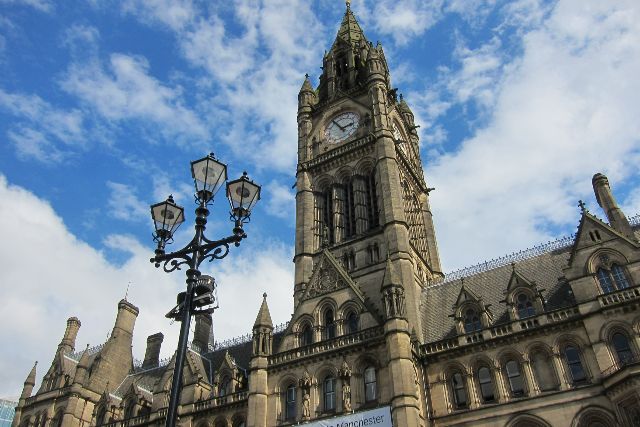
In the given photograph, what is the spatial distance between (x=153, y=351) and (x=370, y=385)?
96.9 ft

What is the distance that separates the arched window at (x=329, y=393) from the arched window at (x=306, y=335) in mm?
3137

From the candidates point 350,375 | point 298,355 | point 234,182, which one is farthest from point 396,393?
point 234,182

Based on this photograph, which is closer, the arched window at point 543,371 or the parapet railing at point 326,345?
the arched window at point 543,371

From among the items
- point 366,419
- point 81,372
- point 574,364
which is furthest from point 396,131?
point 81,372

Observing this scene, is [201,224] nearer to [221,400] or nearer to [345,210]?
[221,400]

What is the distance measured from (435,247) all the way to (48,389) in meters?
32.5

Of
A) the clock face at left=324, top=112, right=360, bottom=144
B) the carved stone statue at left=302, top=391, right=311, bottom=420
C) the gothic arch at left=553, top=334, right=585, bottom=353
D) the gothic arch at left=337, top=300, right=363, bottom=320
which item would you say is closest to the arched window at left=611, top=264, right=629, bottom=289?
the gothic arch at left=553, top=334, right=585, bottom=353

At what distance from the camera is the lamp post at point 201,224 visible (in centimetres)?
1320

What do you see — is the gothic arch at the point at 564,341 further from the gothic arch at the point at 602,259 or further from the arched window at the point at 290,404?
the arched window at the point at 290,404

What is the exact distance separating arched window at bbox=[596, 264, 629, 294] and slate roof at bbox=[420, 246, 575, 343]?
5.99 ft

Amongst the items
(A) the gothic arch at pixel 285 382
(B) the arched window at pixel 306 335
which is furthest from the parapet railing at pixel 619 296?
(A) the gothic arch at pixel 285 382

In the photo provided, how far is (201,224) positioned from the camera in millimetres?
13789

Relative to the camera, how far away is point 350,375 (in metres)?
30.3

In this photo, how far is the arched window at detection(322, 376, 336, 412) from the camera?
99.3ft
